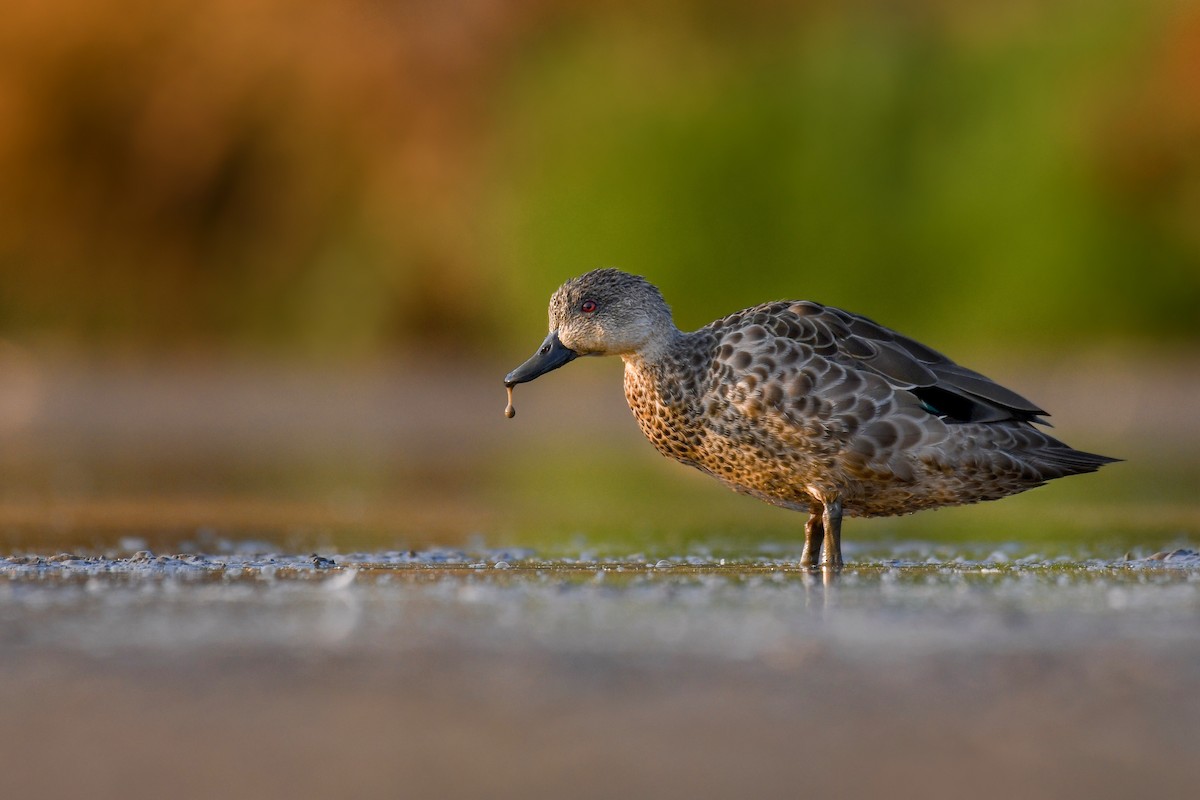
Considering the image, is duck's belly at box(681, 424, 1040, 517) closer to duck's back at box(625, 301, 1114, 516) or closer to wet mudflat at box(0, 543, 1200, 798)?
duck's back at box(625, 301, 1114, 516)

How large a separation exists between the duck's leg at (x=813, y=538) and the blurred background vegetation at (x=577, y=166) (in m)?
7.37

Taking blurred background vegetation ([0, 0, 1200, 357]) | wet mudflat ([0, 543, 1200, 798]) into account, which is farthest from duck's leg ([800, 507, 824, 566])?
blurred background vegetation ([0, 0, 1200, 357])

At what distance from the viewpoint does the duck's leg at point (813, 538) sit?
19.0 feet

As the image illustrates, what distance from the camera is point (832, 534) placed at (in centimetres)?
570

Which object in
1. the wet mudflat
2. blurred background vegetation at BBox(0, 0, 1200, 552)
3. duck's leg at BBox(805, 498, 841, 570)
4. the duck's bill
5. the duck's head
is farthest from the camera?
blurred background vegetation at BBox(0, 0, 1200, 552)

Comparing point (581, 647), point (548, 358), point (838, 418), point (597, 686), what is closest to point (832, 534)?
point (838, 418)

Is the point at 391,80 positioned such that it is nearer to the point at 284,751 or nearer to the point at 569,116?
the point at 569,116

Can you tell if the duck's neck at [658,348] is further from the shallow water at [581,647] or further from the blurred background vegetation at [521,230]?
the blurred background vegetation at [521,230]

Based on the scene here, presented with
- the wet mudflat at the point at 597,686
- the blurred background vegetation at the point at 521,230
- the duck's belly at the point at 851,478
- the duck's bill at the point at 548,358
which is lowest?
the wet mudflat at the point at 597,686

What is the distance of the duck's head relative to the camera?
624 centimetres

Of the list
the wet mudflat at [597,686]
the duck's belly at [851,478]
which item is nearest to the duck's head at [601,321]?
the duck's belly at [851,478]

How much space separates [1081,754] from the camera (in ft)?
9.19

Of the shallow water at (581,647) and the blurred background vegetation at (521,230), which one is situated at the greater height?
the blurred background vegetation at (521,230)

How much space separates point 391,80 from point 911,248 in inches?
224
